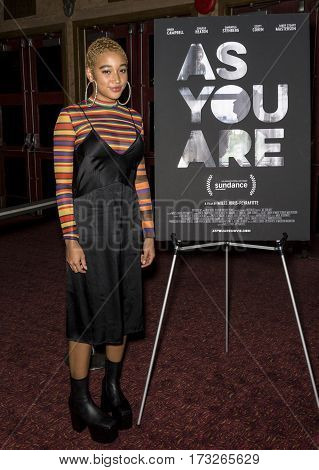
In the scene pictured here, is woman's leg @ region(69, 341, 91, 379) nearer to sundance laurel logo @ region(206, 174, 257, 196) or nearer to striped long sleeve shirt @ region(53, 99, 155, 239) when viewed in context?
striped long sleeve shirt @ region(53, 99, 155, 239)

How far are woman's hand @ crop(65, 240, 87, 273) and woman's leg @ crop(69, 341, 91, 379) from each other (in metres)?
0.27

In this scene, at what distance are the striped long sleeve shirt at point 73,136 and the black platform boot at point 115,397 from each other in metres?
0.54

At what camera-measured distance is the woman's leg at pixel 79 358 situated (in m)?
1.64

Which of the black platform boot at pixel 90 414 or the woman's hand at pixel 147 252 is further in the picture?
the woman's hand at pixel 147 252

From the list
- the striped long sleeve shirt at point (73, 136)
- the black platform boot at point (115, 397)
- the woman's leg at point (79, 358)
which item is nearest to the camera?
the striped long sleeve shirt at point (73, 136)

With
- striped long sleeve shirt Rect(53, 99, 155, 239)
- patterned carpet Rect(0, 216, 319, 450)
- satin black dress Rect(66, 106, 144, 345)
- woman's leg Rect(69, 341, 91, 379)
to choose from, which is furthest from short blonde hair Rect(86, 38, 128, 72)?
patterned carpet Rect(0, 216, 319, 450)

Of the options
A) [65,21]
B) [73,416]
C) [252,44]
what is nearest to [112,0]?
[65,21]

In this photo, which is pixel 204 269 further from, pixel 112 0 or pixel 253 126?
pixel 112 0

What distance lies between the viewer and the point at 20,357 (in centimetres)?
245

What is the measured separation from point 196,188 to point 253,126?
0.32m

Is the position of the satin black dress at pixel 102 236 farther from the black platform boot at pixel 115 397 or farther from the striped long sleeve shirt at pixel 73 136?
the black platform boot at pixel 115 397

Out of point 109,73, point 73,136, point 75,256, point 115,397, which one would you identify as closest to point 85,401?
point 115,397

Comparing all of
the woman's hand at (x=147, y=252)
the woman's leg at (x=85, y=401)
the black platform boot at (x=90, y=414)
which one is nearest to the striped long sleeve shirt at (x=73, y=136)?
the woman's hand at (x=147, y=252)

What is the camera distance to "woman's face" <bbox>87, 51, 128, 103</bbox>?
5.01 ft
